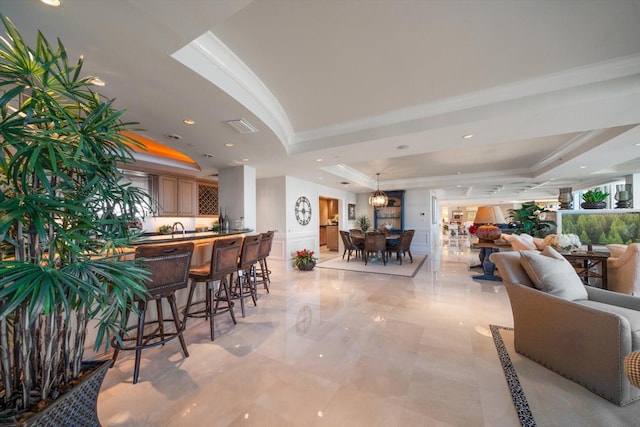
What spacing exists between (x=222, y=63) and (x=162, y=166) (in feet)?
13.3

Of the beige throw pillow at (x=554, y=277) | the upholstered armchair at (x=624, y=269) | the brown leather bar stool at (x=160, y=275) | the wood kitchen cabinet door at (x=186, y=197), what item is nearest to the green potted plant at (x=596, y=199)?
the upholstered armchair at (x=624, y=269)

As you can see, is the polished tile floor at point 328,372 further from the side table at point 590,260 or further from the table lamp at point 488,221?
the table lamp at point 488,221

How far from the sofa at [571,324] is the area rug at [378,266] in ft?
9.64

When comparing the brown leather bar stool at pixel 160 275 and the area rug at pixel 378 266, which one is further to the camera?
the area rug at pixel 378 266

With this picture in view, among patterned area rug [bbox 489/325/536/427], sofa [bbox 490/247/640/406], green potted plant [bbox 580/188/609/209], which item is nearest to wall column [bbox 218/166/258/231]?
sofa [bbox 490/247/640/406]

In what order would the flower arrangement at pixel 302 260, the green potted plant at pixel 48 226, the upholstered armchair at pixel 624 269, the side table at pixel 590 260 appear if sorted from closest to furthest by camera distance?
the green potted plant at pixel 48 226 → the upholstered armchair at pixel 624 269 → the side table at pixel 590 260 → the flower arrangement at pixel 302 260

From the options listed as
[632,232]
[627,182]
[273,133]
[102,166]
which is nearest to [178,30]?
[102,166]

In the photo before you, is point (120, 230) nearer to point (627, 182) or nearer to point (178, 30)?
point (178, 30)

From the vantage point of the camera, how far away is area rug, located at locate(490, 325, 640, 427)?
1.40m

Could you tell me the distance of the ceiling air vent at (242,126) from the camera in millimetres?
2573

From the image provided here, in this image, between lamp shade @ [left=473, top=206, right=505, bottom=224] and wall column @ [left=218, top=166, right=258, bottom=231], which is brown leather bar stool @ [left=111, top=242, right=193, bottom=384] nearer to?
wall column @ [left=218, top=166, right=258, bottom=231]

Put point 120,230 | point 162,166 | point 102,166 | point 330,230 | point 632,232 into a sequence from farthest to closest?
point 330,230 → point 162,166 → point 632,232 → point 120,230 → point 102,166

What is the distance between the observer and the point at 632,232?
4176 mm

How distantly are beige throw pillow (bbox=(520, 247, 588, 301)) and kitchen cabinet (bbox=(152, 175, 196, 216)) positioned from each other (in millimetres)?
5982
